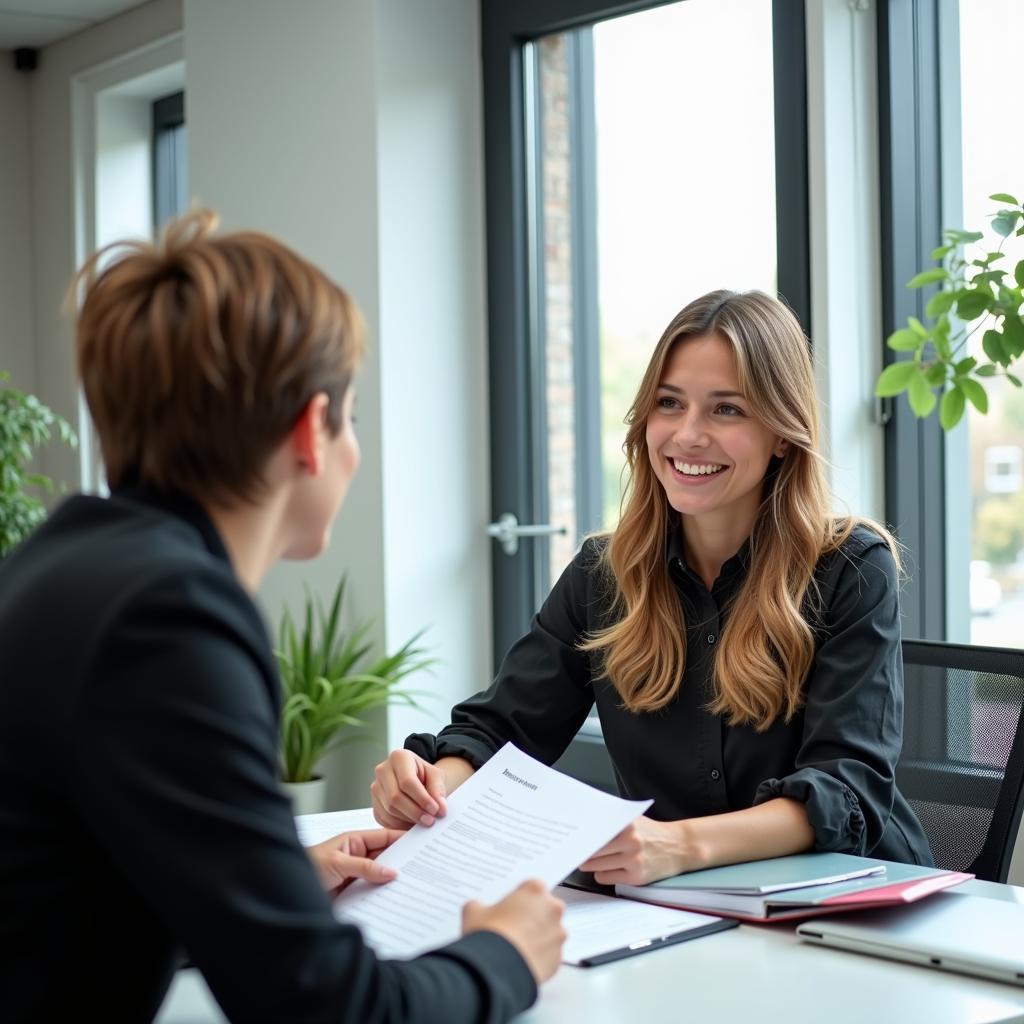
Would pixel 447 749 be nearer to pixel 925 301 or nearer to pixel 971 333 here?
pixel 971 333

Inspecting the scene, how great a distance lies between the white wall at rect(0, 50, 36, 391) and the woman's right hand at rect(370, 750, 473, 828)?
4202 mm

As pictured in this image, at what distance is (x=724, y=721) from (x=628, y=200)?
201 cm

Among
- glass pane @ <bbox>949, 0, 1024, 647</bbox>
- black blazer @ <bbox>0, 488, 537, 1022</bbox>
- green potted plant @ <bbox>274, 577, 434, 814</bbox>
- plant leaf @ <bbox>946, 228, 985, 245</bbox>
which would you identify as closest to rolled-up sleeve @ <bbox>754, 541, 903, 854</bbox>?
plant leaf @ <bbox>946, 228, 985, 245</bbox>

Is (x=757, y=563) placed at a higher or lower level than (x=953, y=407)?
lower

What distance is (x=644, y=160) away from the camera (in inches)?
141

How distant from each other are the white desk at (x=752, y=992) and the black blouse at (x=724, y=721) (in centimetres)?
35

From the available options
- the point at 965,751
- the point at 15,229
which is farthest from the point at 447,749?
the point at 15,229

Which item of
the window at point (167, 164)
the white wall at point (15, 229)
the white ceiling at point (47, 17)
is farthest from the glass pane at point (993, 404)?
the white wall at point (15, 229)

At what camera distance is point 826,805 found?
5.43 feet

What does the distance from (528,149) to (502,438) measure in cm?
80

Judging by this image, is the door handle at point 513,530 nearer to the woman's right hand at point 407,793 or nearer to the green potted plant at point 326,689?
the green potted plant at point 326,689

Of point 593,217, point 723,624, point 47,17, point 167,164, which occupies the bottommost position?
point 723,624

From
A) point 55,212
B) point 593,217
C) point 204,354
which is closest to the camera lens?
point 204,354

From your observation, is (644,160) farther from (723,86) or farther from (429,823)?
(429,823)
